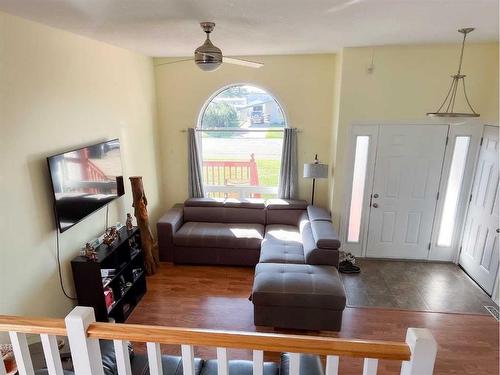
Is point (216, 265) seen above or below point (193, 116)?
below

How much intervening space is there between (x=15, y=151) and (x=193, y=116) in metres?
3.06

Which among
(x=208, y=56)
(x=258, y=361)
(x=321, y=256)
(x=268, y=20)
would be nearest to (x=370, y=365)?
(x=258, y=361)

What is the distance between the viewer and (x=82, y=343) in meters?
1.16

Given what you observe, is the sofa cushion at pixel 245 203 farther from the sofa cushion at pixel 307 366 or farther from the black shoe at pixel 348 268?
the sofa cushion at pixel 307 366

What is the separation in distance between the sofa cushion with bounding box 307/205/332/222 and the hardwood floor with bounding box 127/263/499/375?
48.8 inches

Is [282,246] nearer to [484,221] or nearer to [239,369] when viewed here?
[239,369]

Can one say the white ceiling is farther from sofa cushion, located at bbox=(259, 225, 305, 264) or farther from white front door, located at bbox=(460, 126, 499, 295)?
sofa cushion, located at bbox=(259, 225, 305, 264)

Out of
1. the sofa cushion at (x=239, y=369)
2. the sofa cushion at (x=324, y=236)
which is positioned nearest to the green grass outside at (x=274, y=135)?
the sofa cushion at (x=324, y=236)

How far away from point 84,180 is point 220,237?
1947 millimetres

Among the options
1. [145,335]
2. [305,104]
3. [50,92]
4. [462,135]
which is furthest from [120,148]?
[462,135]

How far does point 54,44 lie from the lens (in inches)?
111

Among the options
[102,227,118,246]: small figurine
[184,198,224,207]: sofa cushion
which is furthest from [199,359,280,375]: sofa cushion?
Result: [184,198,224,207]: sofa cushion

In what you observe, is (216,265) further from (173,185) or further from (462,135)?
(462,135)

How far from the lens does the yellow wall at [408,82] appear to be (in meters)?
3.96
